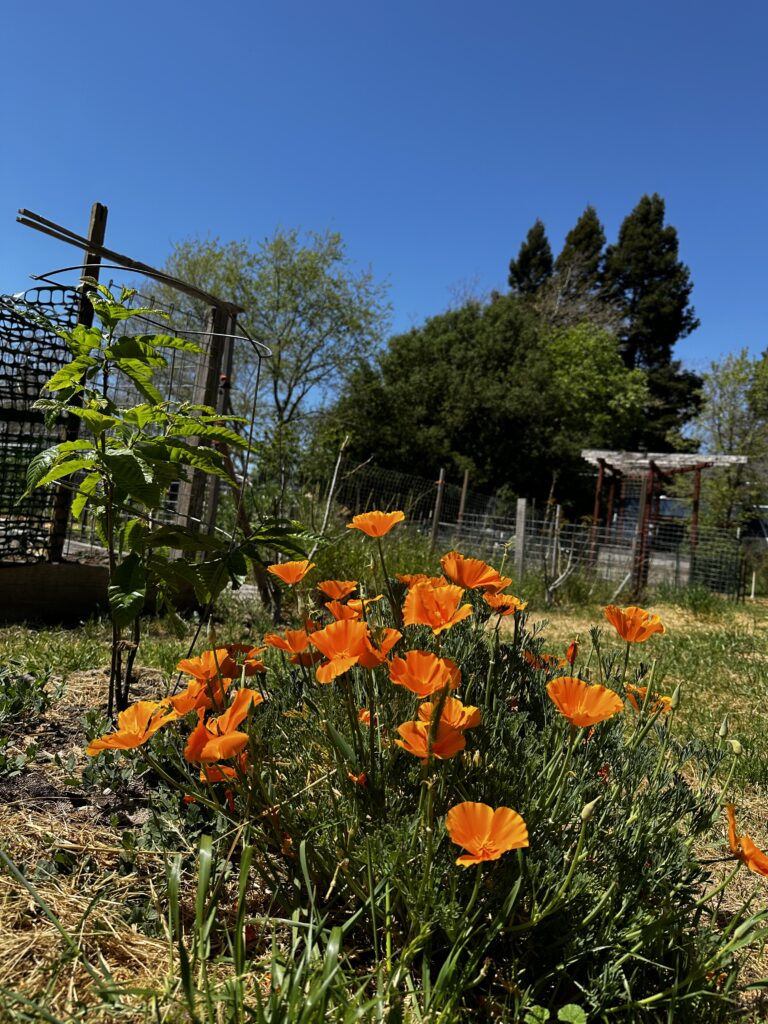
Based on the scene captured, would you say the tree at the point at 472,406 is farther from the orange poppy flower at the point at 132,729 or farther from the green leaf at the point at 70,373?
the orange poppy flower at the point at 132,729

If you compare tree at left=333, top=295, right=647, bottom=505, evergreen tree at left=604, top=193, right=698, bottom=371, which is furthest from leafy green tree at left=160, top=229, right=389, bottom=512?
evergreen tree at left=604, top=193, right=698, bottom=371

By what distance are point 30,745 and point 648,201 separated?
1314 inches

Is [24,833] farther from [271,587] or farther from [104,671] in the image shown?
[271,587]

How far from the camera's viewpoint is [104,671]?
2457 mm

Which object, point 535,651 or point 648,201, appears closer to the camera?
point 535,651

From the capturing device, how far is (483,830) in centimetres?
82

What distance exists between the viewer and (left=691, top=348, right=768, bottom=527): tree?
54.2ft

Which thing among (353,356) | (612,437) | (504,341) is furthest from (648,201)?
(353,356)

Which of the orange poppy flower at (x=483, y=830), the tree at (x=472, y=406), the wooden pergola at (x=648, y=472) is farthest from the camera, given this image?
the tree at (x=472, y=406)

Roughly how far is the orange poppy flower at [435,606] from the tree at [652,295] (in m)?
29.5

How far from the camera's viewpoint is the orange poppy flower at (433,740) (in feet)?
2.89

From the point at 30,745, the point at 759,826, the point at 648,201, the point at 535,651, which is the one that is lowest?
the point at 759,826

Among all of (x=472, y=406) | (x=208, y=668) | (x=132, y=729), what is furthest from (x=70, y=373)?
(x=472, y=406)

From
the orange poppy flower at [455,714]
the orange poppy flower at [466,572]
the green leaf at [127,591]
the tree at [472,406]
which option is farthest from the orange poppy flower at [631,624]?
the tree at [472,406]
